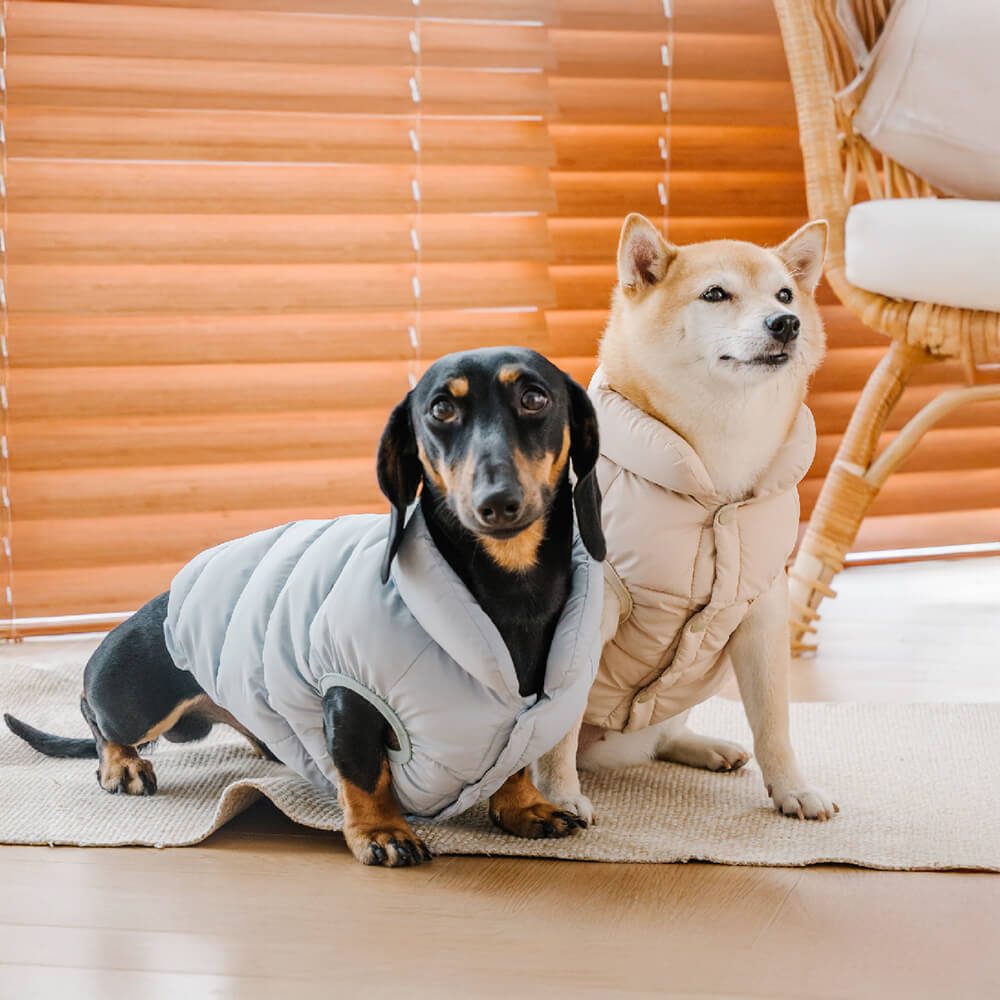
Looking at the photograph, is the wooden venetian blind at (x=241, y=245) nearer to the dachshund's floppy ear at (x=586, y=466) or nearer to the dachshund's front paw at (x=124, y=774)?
the dachshund's front paw at (x=124, y=774)

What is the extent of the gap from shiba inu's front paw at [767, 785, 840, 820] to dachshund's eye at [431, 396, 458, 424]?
2.24 ft

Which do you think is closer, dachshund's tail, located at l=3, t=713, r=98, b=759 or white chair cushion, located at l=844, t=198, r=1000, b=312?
dachshund's tail, located at l=3, t=713, r=98, b=759

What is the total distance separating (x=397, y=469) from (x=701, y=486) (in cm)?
39

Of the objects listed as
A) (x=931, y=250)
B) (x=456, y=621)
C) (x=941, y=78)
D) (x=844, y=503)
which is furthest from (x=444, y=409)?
(x=941, y=78)

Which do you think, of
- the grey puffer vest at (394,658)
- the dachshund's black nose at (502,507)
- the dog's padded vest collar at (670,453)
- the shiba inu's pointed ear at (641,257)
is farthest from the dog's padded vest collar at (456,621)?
the shiba inu's pointed ear at (641,257)

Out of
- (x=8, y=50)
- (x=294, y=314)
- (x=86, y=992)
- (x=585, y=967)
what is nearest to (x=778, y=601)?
(x=585, y=967)

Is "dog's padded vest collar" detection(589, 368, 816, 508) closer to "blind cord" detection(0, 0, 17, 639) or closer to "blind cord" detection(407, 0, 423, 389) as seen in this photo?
"blind cord" detection(407, 0, 423, 389)

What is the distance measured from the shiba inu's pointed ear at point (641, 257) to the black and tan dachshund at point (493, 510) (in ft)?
1.02

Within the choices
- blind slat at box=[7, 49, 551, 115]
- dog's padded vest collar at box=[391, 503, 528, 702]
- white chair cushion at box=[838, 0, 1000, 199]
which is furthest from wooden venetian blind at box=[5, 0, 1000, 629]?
dog's padded vest collar at box=[391, 503, 528, 702]

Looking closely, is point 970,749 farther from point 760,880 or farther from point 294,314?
point 294,314

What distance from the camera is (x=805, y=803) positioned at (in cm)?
152

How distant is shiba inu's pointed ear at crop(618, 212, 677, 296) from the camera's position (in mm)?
1597

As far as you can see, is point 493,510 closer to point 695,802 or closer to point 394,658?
point 394,658

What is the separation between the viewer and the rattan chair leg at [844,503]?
236 cm
